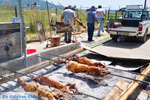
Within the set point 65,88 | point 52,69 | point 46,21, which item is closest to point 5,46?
point 52,69

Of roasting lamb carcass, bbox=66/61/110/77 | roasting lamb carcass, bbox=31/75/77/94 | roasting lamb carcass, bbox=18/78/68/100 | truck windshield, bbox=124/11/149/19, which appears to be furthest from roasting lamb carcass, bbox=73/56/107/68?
truck windshield, bbox=124/11/149/19

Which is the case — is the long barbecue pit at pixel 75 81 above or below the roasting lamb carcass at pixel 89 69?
below

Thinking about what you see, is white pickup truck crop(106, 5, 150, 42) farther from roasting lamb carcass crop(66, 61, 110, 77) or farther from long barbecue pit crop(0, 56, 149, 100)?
roasting lamb carcass crop(66, 61, 110, 77)

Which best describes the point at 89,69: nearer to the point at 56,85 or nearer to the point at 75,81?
the point at 75,81

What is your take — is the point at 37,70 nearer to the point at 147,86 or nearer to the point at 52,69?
the point at 52,69

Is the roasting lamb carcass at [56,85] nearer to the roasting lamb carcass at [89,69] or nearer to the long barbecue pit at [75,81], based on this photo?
the long barbecue pit at [75,81]

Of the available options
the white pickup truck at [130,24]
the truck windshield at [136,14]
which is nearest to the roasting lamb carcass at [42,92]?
the white pickup truck at [130,24]

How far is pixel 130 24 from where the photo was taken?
434 inches

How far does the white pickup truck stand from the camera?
30.7 ft

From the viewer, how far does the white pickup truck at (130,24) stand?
935 centimetres

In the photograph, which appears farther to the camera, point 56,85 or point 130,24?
point 130,24

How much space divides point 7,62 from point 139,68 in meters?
4.18

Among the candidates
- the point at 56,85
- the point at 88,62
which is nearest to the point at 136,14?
the point at 88,62

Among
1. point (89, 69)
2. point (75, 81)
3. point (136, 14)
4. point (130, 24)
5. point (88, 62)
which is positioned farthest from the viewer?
point (130, 24)
